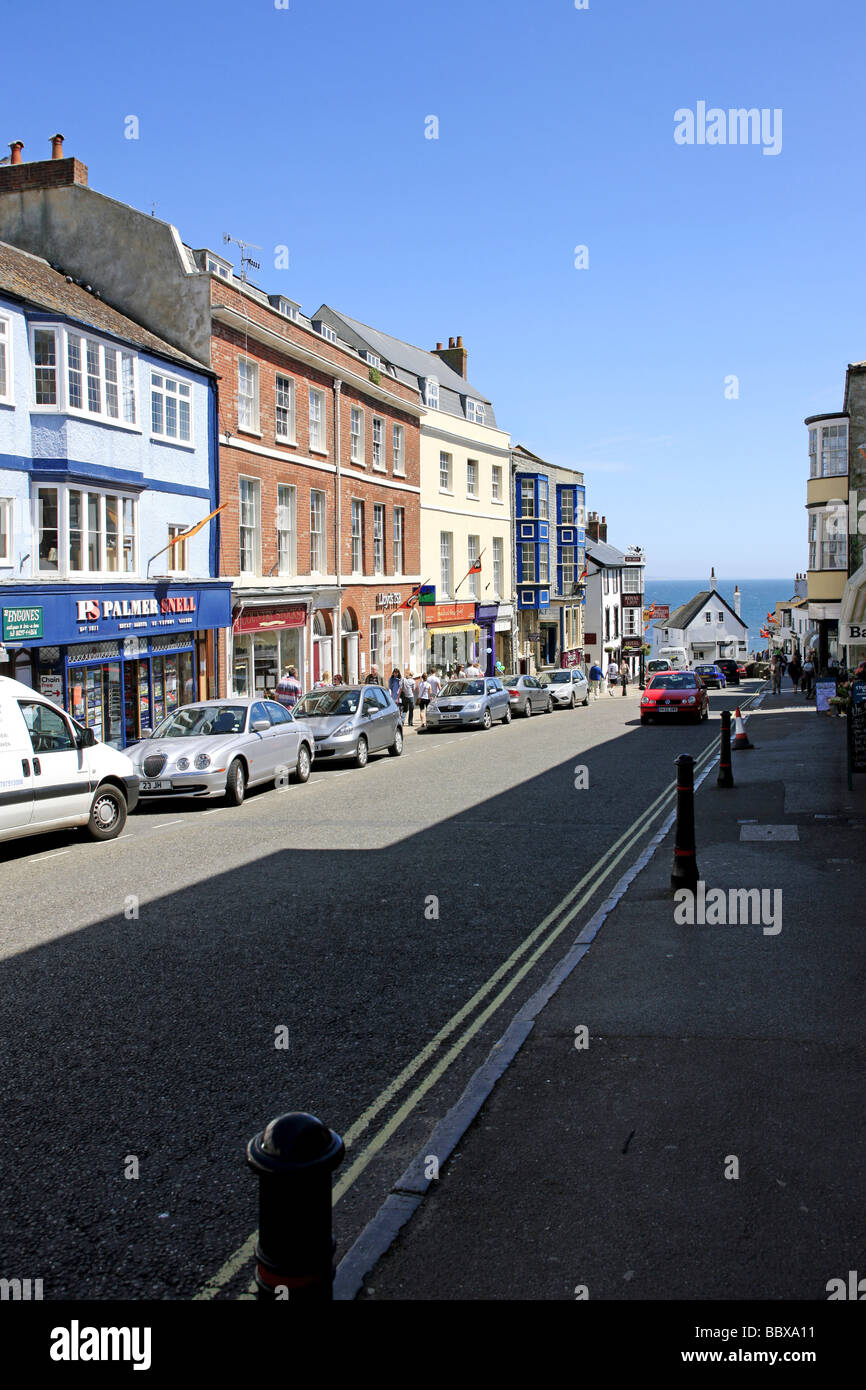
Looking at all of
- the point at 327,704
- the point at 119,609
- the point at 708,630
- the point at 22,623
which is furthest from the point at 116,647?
the point at 708,630

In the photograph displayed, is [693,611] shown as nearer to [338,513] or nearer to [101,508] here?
[338,513]

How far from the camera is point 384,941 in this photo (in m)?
8.25

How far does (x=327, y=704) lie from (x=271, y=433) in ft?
30.9

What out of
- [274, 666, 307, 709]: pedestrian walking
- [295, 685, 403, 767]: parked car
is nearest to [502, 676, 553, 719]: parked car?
[274, 666, 307, 709]: pedestrian walking

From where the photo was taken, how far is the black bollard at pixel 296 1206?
2.92m

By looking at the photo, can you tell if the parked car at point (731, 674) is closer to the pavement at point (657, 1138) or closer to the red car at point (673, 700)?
the red car at point (673, 700)

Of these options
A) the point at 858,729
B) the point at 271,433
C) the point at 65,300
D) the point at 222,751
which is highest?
the point at 65,300

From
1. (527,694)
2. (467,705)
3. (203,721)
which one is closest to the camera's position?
(203,721)

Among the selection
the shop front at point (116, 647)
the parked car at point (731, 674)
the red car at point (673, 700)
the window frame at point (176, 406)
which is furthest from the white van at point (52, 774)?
the parked car at point (731, 674)

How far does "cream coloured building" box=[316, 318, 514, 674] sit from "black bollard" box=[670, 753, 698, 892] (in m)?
30.1

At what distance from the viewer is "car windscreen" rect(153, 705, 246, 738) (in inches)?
663

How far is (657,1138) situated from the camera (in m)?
4.79
